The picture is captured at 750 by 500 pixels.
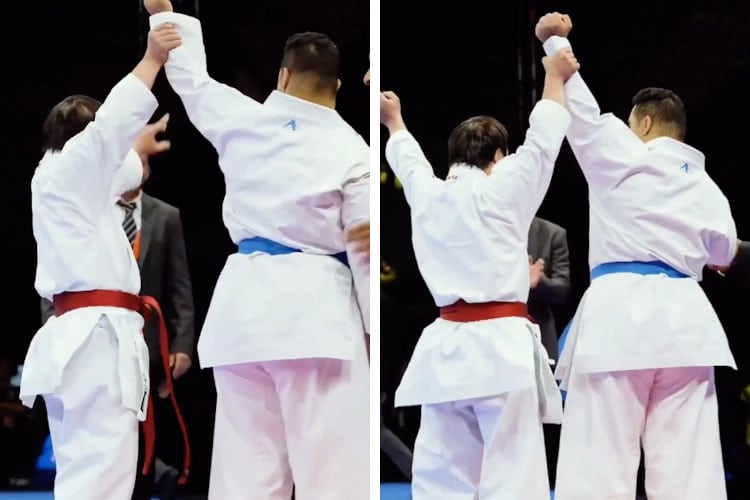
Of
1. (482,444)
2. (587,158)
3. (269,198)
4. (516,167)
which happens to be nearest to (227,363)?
(269,198)

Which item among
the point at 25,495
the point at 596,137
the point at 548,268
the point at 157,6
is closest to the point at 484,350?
the point at 548,268

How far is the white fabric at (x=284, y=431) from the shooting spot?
2.72m

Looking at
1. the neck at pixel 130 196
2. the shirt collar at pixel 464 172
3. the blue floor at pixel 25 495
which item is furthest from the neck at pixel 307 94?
the blue floor at pixel 25 495

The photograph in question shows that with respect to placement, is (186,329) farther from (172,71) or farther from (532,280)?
(532,280)

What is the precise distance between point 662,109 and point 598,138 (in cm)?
27

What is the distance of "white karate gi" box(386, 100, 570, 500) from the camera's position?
2.79m

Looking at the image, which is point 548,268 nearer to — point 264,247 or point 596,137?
point 596,137

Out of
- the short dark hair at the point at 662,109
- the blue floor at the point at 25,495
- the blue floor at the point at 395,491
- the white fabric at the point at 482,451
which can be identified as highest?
the short dark hair at the point at 662,109

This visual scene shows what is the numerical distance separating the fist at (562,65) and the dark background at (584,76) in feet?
0.45

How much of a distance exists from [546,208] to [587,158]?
219mm

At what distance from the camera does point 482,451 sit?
2.87 metres

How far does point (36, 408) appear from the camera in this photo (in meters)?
3.37

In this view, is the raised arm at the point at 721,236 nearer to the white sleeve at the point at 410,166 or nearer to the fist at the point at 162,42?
the white sleeve at the point at 410,166

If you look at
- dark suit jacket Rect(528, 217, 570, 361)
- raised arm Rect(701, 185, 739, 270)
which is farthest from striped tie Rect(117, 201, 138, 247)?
raised arm Rect(701, 185, 739, 270)
